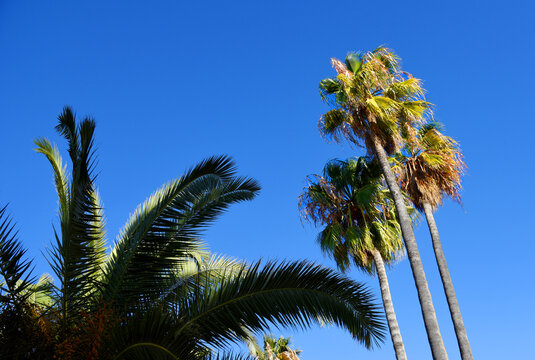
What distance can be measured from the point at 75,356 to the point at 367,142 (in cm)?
1099

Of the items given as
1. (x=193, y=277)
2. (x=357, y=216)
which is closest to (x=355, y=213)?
(x=357, y=216)

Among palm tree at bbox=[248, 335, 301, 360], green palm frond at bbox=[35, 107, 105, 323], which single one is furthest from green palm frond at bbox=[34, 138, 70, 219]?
palm tree at bbox=[248, 335, 301, 360]

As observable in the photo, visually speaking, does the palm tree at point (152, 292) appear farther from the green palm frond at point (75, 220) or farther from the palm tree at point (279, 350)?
the palm tree at point (279, 350)

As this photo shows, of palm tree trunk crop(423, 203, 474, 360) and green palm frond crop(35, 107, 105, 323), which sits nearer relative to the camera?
green palm frond crop(35, 107, 105, 323)

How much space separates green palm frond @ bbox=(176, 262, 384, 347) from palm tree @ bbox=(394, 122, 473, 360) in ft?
32.9

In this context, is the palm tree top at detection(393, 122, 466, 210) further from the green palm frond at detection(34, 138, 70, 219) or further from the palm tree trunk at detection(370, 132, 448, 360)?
the green palm frond at detection(34, 138, 70, 219)

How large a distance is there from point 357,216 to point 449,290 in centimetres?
390

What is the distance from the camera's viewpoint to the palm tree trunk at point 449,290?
14305 millimetres

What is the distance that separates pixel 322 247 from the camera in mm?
17703

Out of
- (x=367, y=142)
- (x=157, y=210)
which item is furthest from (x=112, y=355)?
(x=367, y=142)

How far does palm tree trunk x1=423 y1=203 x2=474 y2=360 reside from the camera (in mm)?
14305

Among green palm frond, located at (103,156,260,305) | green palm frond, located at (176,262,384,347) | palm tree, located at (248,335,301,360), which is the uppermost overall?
palm tree, located at (248,335,301,360)

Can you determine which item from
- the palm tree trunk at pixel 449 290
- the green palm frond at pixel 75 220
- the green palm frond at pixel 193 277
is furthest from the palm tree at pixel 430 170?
the green palm frond at pixel 75 220

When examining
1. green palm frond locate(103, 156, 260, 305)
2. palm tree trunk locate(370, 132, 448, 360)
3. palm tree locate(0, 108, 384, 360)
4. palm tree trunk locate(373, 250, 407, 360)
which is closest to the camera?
palm tree locate(0, 108, 384, 360)
